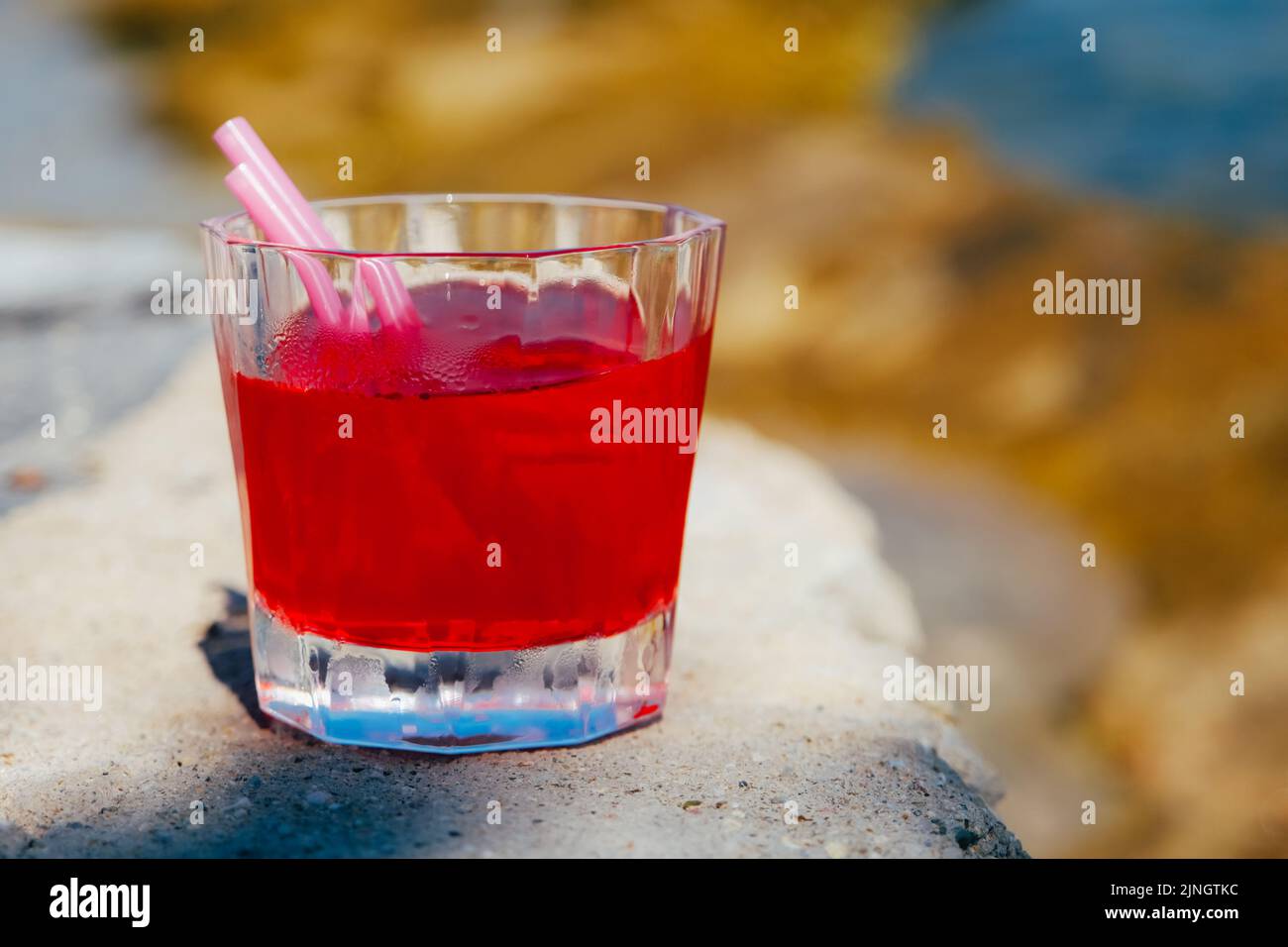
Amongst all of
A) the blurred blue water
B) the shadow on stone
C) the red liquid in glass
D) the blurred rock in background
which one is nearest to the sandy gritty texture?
the shadow on stone

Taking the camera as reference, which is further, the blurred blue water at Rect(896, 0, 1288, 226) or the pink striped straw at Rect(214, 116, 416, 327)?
the blurred blue water at Rect(896, 0, 1288, 226)

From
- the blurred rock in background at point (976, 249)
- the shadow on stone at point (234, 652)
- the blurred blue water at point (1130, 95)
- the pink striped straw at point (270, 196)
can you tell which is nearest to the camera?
the pink striped straw at point (270, 196)

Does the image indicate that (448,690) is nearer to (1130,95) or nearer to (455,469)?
(455,469)

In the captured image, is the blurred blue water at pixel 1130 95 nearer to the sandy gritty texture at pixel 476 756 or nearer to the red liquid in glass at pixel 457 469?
the sandy gritty texture at pixel 476 756

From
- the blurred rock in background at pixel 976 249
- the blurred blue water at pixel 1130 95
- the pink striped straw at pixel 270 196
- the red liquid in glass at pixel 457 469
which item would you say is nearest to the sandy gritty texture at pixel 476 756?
the red liquid in glass at pixel 457 469

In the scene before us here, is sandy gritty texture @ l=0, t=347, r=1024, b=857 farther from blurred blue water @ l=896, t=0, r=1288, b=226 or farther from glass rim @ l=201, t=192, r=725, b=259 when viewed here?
blurred blue water @ l=896, t=0, r=1288, b=226

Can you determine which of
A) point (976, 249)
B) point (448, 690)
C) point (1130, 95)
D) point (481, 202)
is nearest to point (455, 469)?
point (448, 690)
